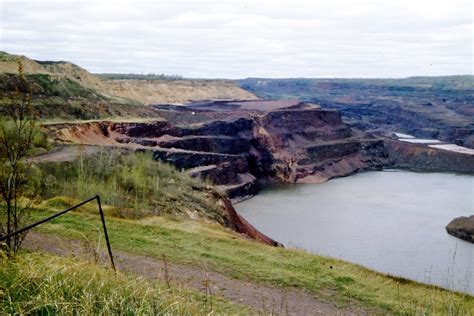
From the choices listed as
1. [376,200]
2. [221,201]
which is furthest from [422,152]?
[221,201]

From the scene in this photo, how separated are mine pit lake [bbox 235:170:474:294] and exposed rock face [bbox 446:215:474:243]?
1.99ft

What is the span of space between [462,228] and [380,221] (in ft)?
15.2

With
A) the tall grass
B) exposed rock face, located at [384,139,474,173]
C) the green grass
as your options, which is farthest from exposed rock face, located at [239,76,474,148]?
the green grass

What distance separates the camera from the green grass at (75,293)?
557cm

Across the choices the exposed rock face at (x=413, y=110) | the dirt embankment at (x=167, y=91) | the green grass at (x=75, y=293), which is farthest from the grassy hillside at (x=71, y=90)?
the exposed rock face at (x=413, y=110)

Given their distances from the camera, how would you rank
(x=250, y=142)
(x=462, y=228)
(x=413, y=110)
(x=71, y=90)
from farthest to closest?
(x=413, y=110)
(x=250, y=142)
(x=71, y=90)
(x=462, y=228)

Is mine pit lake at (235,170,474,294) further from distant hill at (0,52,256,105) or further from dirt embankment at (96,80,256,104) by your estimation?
dirt embankment at (96,80,256,104)

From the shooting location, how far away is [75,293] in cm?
593

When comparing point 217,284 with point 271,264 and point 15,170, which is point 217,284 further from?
point 15,170

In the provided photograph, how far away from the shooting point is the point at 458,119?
92125 mm

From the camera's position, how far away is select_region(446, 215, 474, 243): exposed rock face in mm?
30797

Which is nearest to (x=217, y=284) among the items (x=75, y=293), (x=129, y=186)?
(x=75, y=293)

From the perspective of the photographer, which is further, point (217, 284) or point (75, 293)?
point (217, 284)

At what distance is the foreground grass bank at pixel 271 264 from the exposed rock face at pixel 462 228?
70.0ft
